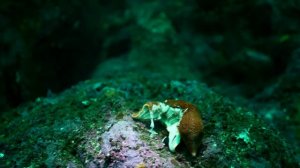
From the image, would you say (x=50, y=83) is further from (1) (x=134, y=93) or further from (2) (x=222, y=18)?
(2) (x=222, y=18)

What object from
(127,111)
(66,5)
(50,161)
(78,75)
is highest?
(66,5)

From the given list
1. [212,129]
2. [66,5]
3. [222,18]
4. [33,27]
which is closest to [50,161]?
[212,129]

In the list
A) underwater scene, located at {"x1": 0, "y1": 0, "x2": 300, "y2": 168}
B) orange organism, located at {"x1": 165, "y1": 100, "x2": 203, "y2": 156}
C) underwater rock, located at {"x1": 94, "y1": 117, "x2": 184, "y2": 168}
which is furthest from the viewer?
underwater scene, located at {"x1": 0, "y1": 0, "x2": 300, "y2": 168}

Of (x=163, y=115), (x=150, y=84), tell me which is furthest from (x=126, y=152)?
(x=150, y=84)

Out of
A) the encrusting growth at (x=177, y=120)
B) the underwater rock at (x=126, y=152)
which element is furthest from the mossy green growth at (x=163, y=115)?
the underwater rock at (x=126, y=152)

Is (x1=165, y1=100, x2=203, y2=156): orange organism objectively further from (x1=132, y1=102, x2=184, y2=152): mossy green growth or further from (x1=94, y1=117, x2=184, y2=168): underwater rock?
(x1=94, y1=117, x2=184, y2=168): underwater rock

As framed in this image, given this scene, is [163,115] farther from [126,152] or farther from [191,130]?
[126,152]

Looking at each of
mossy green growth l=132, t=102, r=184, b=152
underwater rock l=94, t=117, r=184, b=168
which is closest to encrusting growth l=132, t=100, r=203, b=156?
mossy green growth l=132, t=102, r=184, b=152

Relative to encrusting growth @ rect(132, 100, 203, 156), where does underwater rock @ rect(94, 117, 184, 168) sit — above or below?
below
